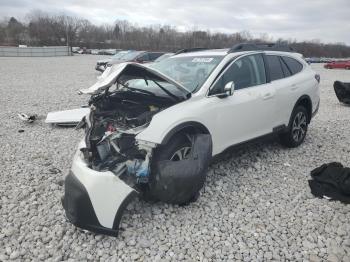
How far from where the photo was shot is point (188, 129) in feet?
12.9

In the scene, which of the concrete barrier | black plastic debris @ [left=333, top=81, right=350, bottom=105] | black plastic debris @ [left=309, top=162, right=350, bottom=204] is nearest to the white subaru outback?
black plastic debris @ [left=309, top=162, right=350, bottom=204]

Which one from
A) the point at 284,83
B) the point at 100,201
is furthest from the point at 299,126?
the point at 100,201

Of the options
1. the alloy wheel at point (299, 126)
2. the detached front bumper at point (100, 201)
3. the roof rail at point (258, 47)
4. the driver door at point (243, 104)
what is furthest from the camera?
the alloy wheel at point (299, 126)

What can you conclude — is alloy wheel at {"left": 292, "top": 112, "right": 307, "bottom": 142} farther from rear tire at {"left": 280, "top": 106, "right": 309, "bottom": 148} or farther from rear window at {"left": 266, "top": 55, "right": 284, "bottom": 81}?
rear window at {"left": 266, "top": 55, "right": 284, "bottom": 81}

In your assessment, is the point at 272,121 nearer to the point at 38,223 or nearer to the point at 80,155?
the point at 80,155

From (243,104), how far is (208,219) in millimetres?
1750

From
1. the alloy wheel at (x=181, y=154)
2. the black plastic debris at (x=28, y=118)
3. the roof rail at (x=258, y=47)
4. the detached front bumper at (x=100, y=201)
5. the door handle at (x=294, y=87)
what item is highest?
the roof rail at (x=258, y=47)

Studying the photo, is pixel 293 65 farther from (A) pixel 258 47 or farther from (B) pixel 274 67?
(A) pixel 258 47

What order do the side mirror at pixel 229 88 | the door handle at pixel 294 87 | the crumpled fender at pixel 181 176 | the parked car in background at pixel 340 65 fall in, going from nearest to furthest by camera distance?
1. the crumpled fender at pixel 181 176
2. the side mirror at pixel 229 88
3. the door handle at pixel 294 87
4. the parked car in background at pixel 340 65

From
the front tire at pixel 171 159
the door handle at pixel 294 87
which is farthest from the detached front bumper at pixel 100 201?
the door handle at pixel 294 87

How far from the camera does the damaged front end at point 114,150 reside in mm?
3111

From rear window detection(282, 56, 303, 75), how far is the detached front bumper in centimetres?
409

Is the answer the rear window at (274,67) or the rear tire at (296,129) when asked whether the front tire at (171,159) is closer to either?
the rear window at (274,67)

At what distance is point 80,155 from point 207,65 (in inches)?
85.0
